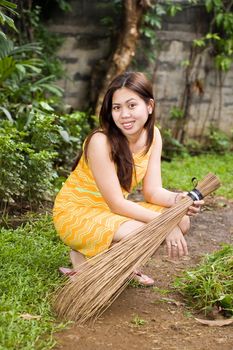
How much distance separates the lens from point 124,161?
3.35 metres

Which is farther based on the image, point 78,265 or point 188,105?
point 188,105

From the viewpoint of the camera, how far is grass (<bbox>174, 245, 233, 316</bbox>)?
10.6 feet

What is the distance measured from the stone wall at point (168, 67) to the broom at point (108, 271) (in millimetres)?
4116

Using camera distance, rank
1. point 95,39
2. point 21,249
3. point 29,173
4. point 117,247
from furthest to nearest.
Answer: point 95,39 < point 29,173 < point 21,249 < point 117,247

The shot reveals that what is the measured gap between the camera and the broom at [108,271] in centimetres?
302

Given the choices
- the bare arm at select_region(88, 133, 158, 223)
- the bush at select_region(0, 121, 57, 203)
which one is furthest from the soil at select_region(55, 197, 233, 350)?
the bush at select_region(0, 121, 57, 203)

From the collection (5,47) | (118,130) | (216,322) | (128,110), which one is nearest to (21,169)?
(5,47)

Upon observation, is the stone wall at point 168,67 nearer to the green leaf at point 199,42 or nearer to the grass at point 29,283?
the green leaf at point 199,42

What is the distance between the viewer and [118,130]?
341 centimetres

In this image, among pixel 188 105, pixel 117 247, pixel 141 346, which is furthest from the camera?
pixel 188 105

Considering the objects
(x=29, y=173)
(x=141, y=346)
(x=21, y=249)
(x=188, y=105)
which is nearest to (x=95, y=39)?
(x=188, y=105)

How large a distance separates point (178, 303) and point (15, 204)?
74.8 inches

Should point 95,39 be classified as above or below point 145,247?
above

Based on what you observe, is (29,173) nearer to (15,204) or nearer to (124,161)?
(15,204)
